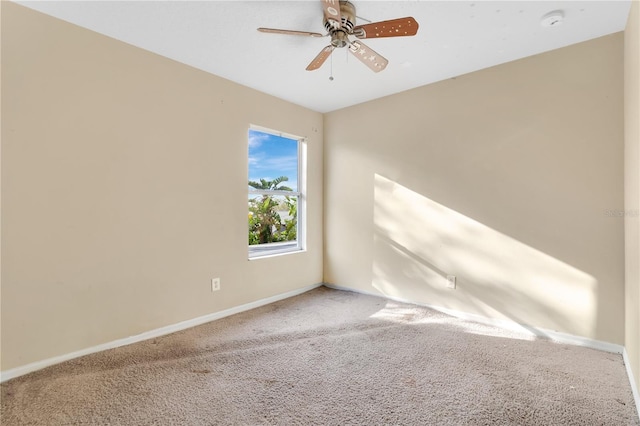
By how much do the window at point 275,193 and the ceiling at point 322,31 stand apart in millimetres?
789

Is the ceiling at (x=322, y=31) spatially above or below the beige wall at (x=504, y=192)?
above

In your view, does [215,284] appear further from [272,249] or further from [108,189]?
[108,189]

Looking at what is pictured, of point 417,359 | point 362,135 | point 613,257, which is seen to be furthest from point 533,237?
point 362,135

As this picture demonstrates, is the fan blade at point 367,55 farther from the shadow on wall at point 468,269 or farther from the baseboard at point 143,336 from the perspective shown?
the baseboard at point 143,336

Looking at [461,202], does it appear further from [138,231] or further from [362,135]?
[138,231]

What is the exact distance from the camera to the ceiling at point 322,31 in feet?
6.52

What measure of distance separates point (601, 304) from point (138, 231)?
12.4 feet

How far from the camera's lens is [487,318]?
285cm

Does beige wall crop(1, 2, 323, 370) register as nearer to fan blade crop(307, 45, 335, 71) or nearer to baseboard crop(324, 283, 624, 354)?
fan blade crop(307, 45, 335, 71)

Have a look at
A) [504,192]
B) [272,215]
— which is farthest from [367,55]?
[272,215]

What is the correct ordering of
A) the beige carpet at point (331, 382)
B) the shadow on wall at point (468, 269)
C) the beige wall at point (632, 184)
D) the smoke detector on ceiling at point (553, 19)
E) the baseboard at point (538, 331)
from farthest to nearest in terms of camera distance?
the shadow on wall at point (468, 269) → the baseboard at point (538, 331) → the smoke detector on ceiling at point (553, 19) → the beige wall at point (632, 184) → the beige carpet at point (331, 382)

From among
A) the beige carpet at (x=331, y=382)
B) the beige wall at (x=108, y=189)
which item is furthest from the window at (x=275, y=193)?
the beige carpet at (x=331, y=382)

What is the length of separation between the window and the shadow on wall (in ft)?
3.51

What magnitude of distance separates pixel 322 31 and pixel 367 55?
0.47 m
